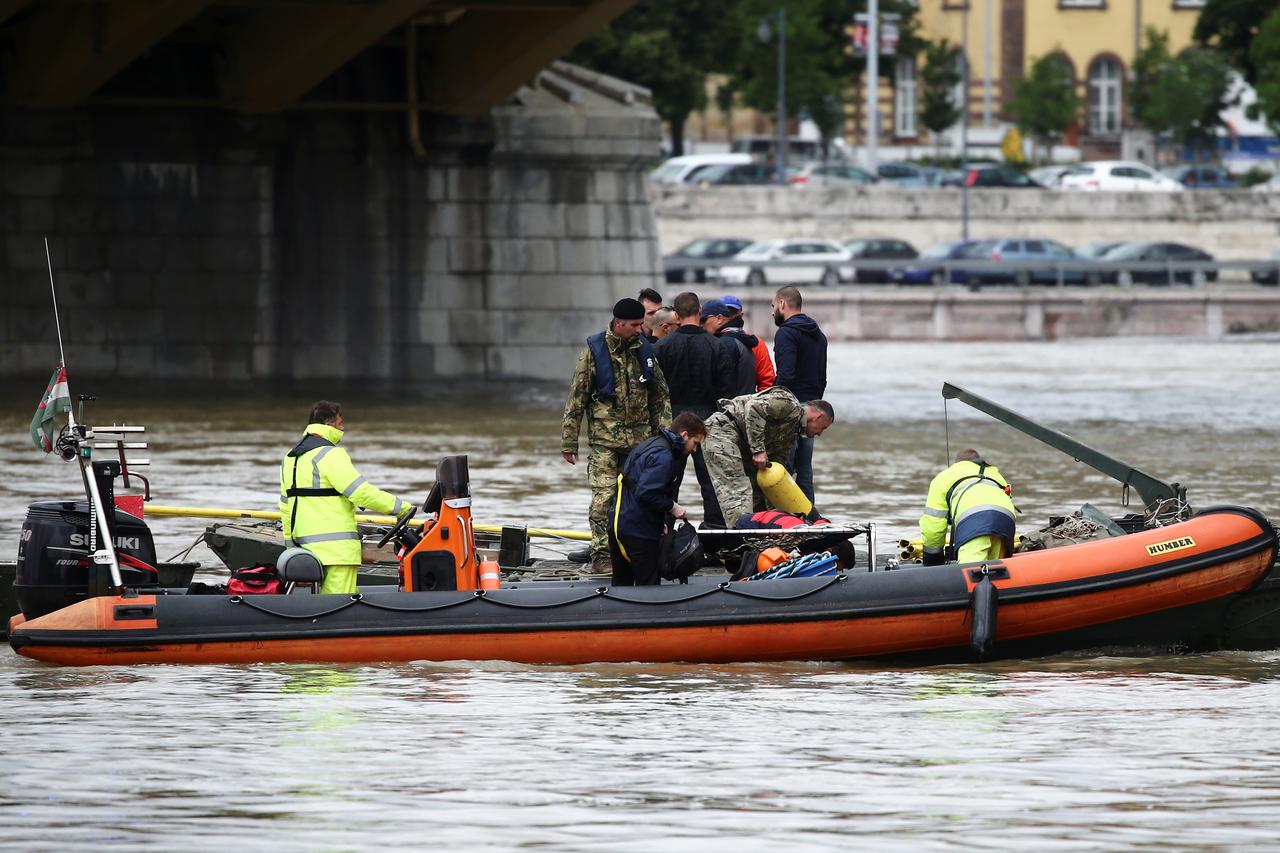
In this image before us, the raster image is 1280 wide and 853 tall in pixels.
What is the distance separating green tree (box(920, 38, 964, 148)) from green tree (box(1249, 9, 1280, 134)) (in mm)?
10113

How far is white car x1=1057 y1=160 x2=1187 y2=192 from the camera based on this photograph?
62312 millimetres

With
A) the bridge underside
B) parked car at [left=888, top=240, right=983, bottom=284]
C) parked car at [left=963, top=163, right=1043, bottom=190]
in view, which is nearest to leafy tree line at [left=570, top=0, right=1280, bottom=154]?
parked car at [left=963, top=163, right=1043, bottom=190]

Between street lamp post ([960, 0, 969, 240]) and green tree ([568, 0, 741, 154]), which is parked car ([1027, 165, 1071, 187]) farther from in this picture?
green tree ([568, 0, 741, 154])

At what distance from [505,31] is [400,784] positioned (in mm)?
18405

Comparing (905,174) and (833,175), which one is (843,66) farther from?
(833,175)

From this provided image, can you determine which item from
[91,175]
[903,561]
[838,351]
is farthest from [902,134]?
[903,561]

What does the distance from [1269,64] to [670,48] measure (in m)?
16.1

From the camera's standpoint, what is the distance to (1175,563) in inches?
434

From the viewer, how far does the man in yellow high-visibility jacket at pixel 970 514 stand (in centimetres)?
1118

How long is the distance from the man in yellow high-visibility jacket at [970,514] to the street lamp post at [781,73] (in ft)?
167

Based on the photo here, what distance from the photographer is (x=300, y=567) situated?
433 inches

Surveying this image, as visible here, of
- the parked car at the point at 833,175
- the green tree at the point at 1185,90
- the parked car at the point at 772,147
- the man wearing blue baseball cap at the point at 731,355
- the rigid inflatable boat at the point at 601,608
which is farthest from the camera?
the parked car at the point at 772,147

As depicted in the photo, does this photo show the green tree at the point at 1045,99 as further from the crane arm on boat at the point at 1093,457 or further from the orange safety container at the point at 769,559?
the orange safety container at the point at 769,559

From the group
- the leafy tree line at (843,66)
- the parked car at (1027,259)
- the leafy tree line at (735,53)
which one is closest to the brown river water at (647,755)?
the parked car at (1027,259)
